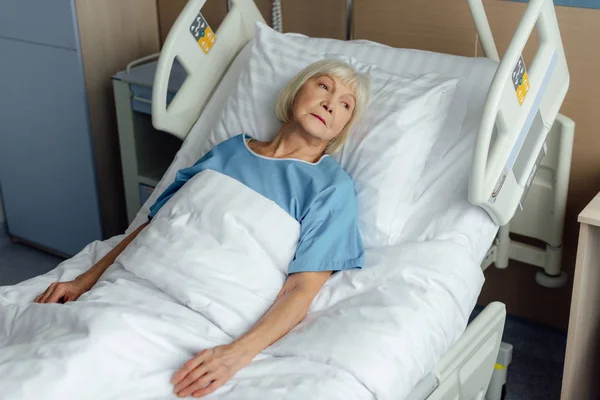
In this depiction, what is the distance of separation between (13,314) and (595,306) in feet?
5.03

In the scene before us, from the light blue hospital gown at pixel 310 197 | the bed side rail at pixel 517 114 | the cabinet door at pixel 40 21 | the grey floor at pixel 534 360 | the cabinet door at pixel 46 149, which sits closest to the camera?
the bed side rail at pixel 517 114

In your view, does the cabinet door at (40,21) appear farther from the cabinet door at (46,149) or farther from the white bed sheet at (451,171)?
the white bed sheet at (451,171)

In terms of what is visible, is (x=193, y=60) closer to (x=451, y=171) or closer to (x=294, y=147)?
(x=294, y=147)

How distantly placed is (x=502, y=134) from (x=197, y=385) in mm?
909

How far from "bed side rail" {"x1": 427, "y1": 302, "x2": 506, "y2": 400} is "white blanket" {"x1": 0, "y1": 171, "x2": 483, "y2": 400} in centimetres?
4

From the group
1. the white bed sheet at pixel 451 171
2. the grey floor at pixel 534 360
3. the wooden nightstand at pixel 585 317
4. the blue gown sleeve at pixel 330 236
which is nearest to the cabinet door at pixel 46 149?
the white bed sheet at pixel 451 171

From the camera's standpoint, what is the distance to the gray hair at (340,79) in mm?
2066

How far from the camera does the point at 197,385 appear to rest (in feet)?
5.25

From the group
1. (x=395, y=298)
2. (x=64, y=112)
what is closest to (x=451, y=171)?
(x=395, y=298)

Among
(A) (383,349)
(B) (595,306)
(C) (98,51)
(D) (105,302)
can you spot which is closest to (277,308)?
(A) (383,349)

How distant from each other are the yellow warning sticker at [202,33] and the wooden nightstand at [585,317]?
124cm

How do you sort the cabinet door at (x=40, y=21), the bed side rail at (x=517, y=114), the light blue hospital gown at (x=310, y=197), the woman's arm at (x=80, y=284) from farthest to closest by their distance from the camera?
1. the cabinet door at (x=40, y=21)
2. the woman's arm at (x=80, y=284)
3. the light blue hospital gown at (x=310, y=197)
4. the bed side rail at (x=517, y=114)

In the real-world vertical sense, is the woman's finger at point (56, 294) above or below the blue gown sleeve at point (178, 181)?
below

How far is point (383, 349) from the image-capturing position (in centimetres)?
169
